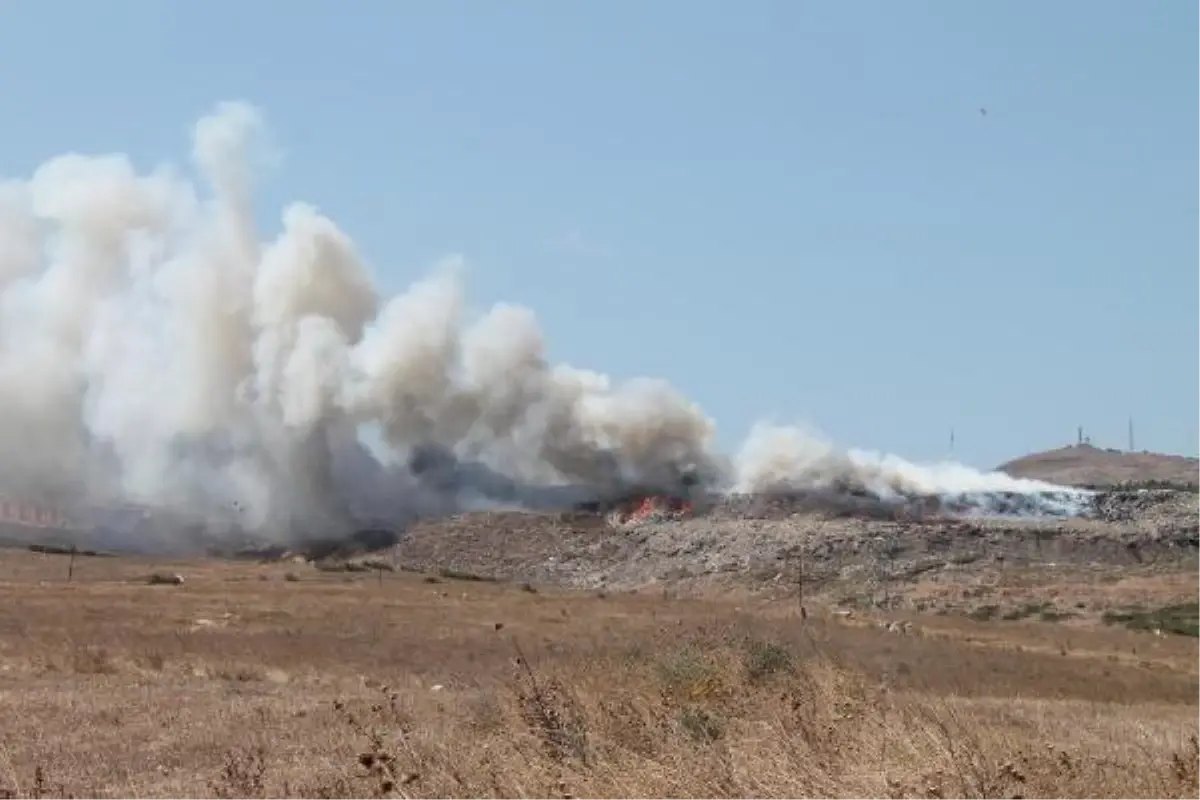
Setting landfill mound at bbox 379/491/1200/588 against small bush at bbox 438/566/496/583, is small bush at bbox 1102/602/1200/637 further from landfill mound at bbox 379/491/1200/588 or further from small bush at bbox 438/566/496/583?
small bush at bbox 438/566/496/583

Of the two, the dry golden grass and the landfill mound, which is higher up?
the landfill mound

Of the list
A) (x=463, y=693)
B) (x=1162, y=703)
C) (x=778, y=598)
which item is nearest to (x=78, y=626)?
(x=463, y=693)

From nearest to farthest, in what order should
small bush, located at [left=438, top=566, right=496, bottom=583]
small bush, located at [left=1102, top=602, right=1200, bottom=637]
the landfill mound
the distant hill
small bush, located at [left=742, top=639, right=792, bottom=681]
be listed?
small bush, located at [left=742, top=639, right=792, bottom=681] < small bush, located at [left=1102, top=602, right=1200, bottom=637] < small bush, located at [left=438, top=566, right=496, bottom=583] < the landfill mound < the distant hill

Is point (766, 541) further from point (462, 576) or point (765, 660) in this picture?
point (765, 660)

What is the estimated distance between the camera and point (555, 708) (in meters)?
10.9

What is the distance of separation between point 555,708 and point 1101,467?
159771 mm

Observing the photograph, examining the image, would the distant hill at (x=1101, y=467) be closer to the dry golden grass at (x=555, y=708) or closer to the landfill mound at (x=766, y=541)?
the landfill mound at (x=766, y=541)

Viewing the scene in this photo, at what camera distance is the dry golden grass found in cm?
793

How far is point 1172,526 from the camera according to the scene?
74.6m

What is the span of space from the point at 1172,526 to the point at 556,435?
3383cm

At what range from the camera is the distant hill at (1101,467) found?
14488 cm

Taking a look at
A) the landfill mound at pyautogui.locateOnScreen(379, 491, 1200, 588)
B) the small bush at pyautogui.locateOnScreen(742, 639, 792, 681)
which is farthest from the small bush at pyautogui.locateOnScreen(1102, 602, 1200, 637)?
the small bush at pyautogui.locateOnScreen(742, 639, 792, 681)

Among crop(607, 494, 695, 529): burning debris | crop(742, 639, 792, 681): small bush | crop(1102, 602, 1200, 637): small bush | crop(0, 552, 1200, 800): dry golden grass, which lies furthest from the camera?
crop(607, 494, 695, 529): burning debris

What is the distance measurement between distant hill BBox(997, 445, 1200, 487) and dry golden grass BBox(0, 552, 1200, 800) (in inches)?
4249
